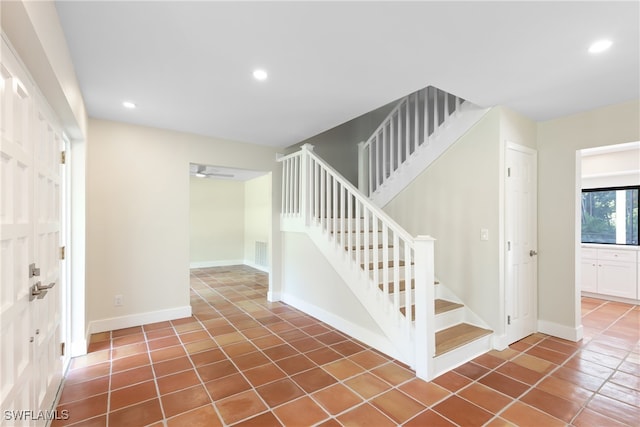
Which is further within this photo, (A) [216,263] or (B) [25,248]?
(A) [216,263]

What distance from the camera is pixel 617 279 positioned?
15.3 feet

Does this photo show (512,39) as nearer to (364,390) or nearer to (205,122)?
(364,390)

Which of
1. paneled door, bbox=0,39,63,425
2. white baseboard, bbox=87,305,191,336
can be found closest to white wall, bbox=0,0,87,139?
Answer: paneled door, bbox=0,39,63,425

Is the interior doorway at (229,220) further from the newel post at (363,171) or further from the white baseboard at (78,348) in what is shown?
the white baseboard at (78,348)

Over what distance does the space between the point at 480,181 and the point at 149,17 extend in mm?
3182

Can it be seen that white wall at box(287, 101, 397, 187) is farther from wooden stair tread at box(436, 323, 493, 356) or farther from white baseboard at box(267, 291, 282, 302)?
wooden stair tread at box(436, 323, 493, 356)

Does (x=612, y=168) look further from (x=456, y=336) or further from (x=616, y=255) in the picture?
(x=456, y=336)

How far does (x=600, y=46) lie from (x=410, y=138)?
8.12ft

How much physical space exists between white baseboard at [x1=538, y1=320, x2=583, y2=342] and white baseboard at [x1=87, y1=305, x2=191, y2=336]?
4465mm

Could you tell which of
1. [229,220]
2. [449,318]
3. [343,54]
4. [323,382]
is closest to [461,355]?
[449,318]

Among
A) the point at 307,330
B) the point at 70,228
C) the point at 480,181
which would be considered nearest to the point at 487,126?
the point at 480,181

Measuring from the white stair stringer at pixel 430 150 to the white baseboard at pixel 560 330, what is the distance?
7.55 ft

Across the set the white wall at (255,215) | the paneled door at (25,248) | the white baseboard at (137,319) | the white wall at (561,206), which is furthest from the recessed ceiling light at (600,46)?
the white wall at (255,215)

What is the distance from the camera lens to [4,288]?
51.8 inches
